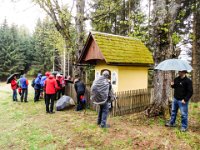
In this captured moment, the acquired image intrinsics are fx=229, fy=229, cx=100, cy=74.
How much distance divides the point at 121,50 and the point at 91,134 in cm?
707

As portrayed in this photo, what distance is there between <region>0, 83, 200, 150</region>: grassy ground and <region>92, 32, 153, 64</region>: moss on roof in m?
3.87

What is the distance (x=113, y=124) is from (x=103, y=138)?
1.72 metres

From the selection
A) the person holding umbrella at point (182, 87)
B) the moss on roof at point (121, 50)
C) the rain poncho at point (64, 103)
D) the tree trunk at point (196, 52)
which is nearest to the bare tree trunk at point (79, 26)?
the moss on roof at point (121, 50)

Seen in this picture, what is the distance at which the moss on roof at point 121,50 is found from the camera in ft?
42.9

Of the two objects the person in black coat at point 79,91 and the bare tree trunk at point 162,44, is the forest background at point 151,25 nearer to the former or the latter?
the bare tree trunk at point 162,44

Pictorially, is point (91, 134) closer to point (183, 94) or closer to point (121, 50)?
point (183, 94)

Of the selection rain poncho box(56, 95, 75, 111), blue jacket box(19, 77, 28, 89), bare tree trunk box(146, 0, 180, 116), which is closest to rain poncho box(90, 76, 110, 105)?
bare tree trunk box(146, 0, 180, 116)

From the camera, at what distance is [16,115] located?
11984 mm

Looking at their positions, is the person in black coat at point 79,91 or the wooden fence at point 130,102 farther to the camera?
the person in black coat at point 79,91

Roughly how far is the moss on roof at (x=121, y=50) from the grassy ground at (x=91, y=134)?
3.87m

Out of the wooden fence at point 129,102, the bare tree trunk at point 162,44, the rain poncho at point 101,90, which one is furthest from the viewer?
the wooden fence at point 129,102

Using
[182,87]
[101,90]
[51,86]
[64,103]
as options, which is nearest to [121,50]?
[64,103]

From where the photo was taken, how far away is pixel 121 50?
14.0 metres

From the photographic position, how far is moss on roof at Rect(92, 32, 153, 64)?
13062 mm
